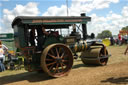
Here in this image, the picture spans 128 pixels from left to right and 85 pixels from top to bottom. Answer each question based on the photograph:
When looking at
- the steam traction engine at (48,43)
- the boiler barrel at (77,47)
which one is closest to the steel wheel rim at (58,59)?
the steam traction engine at (48,43)

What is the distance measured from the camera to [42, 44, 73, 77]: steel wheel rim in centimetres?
641

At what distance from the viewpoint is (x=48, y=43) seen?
675 centimetres

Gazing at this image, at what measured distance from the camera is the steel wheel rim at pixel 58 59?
6414mm

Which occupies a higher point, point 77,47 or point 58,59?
point 77,47

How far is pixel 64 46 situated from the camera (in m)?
6.61

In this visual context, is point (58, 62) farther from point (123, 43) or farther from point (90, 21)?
point (123, 43)

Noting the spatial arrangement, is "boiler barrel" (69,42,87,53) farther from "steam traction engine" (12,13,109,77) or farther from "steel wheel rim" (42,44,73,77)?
"steel wheel rim" (42,44,73,77)

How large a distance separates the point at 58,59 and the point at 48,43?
836mm

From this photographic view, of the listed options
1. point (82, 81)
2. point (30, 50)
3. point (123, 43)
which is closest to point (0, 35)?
point (30, 50)

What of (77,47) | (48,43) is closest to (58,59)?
(48,43)

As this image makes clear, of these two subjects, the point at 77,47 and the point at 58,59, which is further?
the point at 77,47

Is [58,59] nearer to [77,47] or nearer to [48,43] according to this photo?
[48,43]

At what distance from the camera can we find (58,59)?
6477 mm

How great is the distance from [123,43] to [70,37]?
68.8 feet
